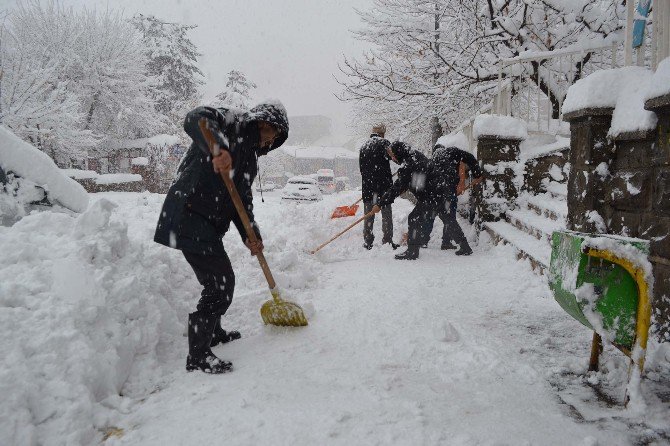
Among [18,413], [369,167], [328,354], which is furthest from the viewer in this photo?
[369,167]

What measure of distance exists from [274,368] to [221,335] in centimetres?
68

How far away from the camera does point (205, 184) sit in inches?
105

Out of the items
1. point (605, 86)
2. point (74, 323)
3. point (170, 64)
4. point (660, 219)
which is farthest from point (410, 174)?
point (170, 64)

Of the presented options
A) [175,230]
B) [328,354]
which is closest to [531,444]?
[328,354]

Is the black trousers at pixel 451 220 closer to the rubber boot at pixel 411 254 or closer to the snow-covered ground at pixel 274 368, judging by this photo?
the rubber boot at pixel 411 254

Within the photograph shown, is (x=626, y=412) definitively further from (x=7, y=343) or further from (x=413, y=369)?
(x=7, y=343)

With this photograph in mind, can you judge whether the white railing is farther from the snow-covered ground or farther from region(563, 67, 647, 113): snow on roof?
the snow-covered ground

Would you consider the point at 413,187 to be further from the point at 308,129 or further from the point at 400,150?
the point at 308,129

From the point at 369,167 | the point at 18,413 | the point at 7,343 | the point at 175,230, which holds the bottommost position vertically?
the point at 18,413

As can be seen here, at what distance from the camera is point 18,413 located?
5.98 feet

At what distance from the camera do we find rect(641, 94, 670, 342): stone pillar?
2.51m

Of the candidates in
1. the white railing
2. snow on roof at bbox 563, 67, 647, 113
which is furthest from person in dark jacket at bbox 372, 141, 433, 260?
A: snow on roof at bbox 563, 67, 647, 113

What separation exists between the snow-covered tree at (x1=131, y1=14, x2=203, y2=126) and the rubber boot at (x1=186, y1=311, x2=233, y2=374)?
1211 inches

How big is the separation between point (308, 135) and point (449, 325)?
3618 inches
